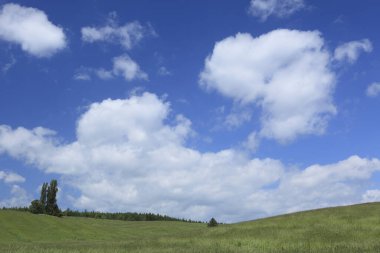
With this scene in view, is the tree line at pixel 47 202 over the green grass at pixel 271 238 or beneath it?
over

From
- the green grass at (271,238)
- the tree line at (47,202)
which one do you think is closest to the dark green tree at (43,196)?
the tree line at (47,202)

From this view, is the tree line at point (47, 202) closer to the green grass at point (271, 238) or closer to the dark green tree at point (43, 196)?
the dark green tree at point (43, 196)

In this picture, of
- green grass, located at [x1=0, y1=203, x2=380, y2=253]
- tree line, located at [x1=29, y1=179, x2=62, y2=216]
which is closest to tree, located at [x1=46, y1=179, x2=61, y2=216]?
tree line, located at [x1=29, y1=179, x2=62, y2=216]

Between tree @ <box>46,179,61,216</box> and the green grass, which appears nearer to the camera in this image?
the green grass

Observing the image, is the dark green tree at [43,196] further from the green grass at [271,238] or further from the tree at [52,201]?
the green grass at [271,238]

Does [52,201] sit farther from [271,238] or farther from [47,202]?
[271,238]

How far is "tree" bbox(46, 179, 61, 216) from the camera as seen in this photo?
139625 mm

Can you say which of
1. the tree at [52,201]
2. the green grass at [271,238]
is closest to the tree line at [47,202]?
the tree at [52,201]

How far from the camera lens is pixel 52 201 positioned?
466ft

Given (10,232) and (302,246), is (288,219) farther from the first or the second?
(10,232)

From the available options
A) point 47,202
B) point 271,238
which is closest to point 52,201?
point 47,202

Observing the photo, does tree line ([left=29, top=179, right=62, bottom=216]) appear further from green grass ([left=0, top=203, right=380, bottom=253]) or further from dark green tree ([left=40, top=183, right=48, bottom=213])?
green grass ([left=0, top=203, right=380, bottom=253])

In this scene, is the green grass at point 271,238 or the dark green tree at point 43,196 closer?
the green grass at point 271,238

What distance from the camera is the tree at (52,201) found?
13962cm
